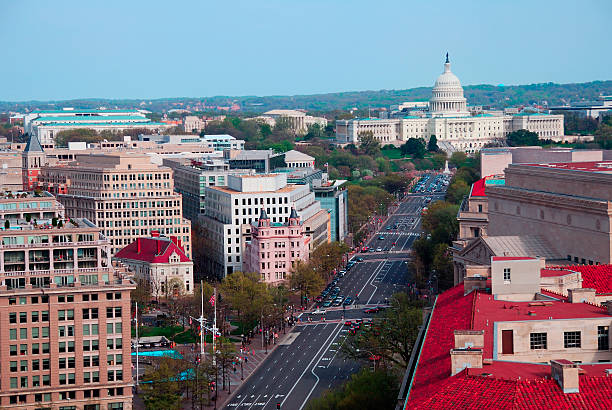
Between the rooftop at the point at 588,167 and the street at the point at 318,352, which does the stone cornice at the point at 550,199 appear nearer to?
the rooftop at the point at 588,167

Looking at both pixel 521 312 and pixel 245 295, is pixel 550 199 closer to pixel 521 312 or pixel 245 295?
pixel 245 295

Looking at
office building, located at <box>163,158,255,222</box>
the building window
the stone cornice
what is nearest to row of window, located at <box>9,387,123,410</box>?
the stone cornice

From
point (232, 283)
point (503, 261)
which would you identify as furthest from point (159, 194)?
point (503, 261)

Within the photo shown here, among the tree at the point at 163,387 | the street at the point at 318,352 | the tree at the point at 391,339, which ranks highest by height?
the tree at the point at 391,339

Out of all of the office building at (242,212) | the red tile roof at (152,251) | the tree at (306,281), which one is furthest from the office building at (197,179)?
the tree at (306,281)

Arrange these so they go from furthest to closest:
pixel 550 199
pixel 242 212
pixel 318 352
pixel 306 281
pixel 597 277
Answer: pixel 242 212 < pixel 306 281 < pixel 318 352 < pixel 550 199 < pixel 597 277

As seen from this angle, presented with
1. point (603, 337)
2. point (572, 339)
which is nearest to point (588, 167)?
point (603, 337)
